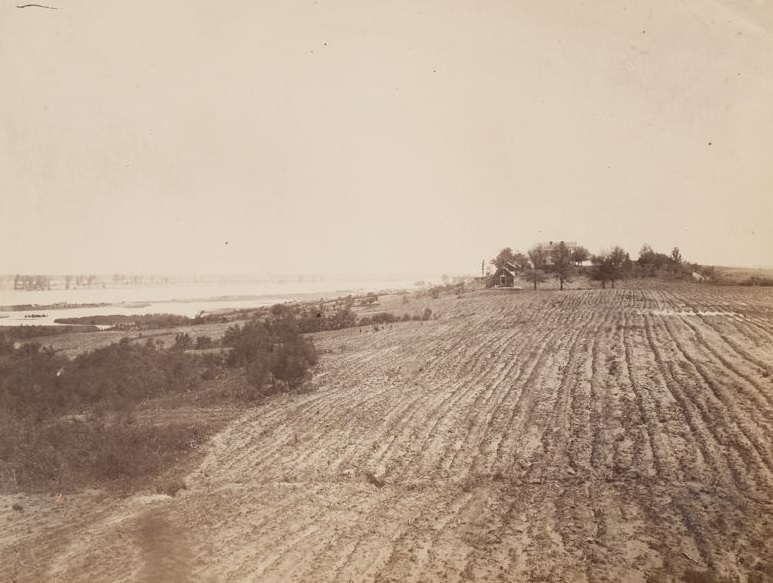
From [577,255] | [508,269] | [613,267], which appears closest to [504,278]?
[508,269]

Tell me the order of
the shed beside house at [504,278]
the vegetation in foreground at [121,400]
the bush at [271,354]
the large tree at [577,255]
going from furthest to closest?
the large tree at [577,255] < the shed beside house at [504,278] < the bush at [271,354] < the vegetation in foreground at [121,400]

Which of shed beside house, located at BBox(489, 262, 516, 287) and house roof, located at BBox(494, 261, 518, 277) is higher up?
house roof, located at BBox(494, 261, 518, 277)

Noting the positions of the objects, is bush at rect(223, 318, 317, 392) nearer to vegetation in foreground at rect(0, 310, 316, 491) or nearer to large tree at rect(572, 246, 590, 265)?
vegetation in foreground at rect(0, 310, 316, 491)

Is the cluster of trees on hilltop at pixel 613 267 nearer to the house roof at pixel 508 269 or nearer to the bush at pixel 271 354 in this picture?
the house roof at pixel 508 269

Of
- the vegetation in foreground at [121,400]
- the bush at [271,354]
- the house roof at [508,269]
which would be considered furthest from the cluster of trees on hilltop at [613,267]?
the vegetation in foreground at [121,400]

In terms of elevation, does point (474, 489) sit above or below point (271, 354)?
below

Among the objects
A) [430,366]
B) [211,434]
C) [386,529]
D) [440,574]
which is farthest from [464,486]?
[430,366]

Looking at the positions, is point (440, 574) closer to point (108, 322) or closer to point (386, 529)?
point (386, 529)

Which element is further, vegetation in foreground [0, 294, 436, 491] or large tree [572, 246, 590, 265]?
large tree [572, 246, 590, 265]

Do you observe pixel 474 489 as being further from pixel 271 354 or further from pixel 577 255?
pixel 577 255

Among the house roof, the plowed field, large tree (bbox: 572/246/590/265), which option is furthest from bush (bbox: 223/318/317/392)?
large tree (bbox: 572/246/590/265)
